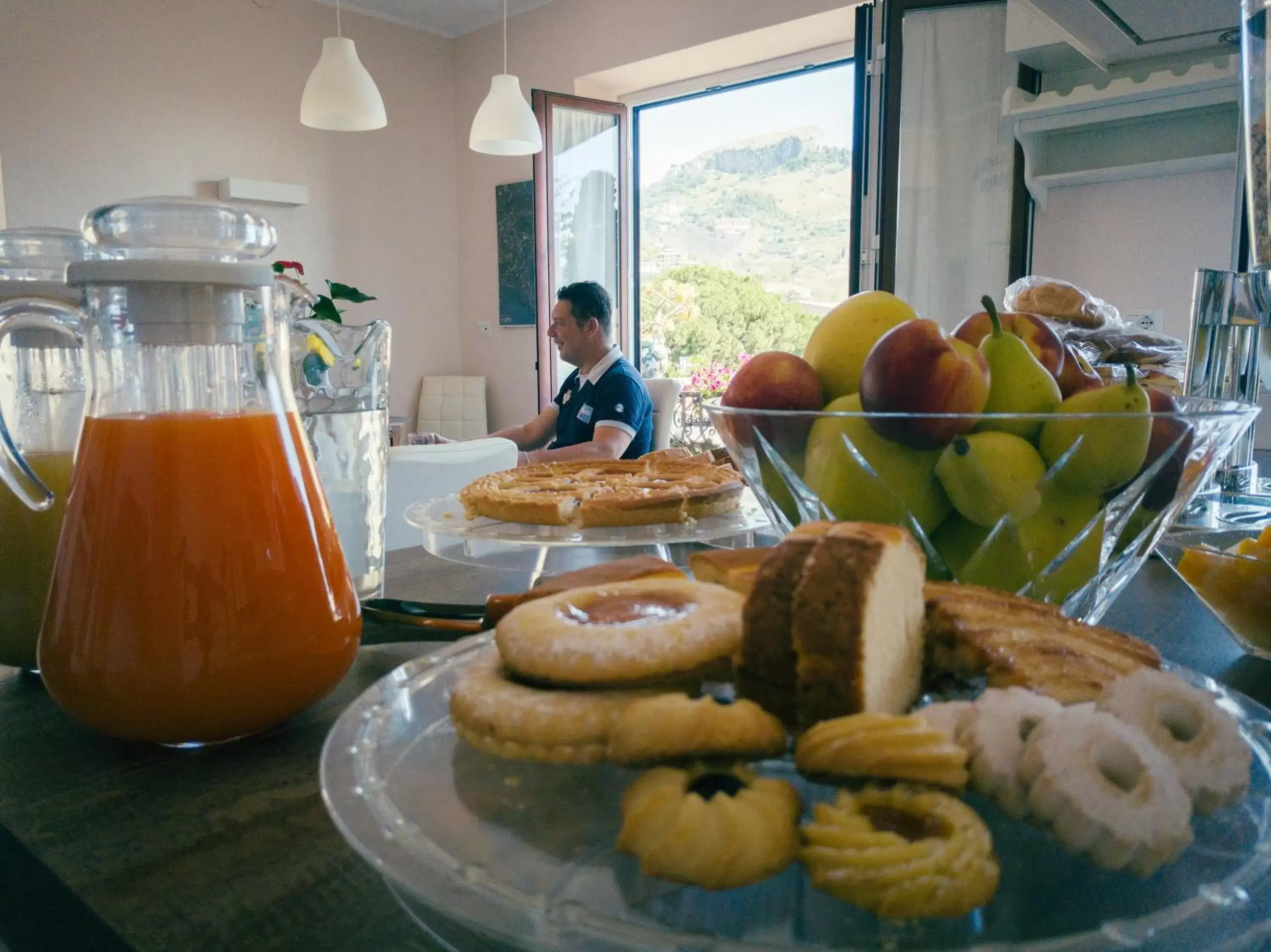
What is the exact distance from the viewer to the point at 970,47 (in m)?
3.36

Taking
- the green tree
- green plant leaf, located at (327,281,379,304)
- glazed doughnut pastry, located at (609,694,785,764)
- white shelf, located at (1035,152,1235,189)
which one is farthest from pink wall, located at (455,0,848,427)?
glazed doughnut pastry, located at (609,694,785,764)

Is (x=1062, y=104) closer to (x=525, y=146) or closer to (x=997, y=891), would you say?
(x=525, y=146)

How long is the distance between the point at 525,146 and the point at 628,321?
177 centimetres

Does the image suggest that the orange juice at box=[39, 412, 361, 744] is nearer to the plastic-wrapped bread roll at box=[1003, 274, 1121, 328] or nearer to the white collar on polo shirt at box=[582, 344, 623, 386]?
the plastic-wrapped bread roll at box=[1003, 274, 1121, 328]

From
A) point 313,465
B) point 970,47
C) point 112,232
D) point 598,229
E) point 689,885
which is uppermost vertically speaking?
point 970,47

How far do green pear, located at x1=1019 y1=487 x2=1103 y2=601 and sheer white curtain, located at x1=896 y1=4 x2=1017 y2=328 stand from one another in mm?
2959

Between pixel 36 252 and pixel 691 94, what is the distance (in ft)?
15.9

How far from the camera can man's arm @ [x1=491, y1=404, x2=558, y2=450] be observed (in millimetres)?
3670

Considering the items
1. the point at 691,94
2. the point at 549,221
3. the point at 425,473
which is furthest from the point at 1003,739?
the point at 691,94

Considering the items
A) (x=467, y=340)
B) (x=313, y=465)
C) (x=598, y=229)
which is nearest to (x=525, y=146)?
(x=598, y=229)

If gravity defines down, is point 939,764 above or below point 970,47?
below

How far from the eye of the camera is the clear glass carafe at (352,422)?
27.1 inches

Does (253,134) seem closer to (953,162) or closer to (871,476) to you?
(953,162)

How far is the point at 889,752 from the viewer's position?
29 cm
